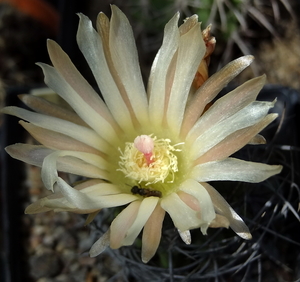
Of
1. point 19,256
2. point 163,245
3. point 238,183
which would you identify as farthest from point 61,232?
point 238,183

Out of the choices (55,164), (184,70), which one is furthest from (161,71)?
(55,164)

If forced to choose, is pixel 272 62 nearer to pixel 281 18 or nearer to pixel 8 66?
pixel 281 18

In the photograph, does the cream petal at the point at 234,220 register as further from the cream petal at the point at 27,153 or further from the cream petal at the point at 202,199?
the cream petal at the point at 27,153

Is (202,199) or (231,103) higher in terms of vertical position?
(231,103)

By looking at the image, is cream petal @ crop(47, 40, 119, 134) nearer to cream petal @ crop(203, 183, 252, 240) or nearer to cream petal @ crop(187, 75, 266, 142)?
cream petal @ crop(187, 75, 266, 142)

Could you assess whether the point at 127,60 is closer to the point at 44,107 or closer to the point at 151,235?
the point at 44,107

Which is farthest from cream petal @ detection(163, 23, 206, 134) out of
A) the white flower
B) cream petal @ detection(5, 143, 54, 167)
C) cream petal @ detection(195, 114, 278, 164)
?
cream petal @ detection(5, 143, 54, 167)

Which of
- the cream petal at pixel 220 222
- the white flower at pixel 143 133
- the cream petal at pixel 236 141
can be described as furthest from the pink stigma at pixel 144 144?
the cream petal at pixel 220 222
